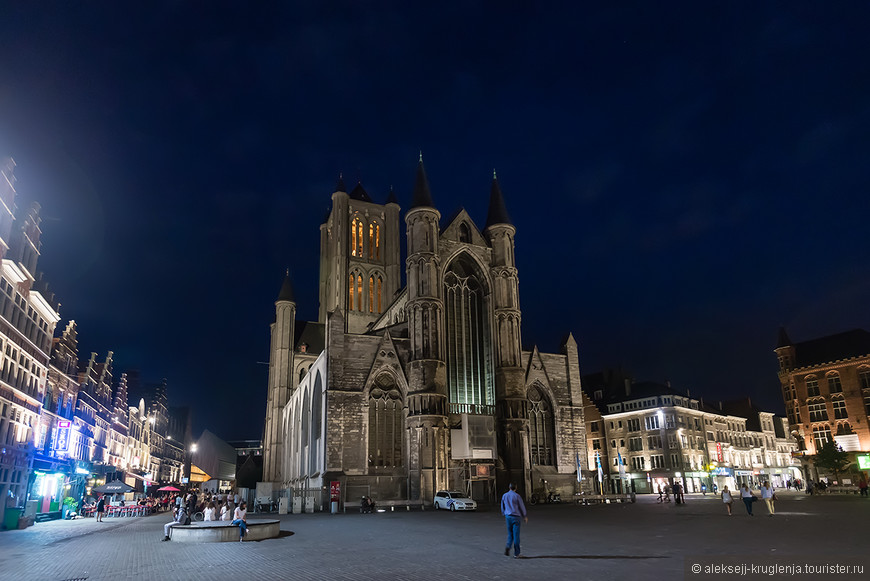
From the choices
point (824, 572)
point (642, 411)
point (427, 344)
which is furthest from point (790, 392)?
point (824, 572)

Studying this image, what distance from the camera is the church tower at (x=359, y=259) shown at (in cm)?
6562

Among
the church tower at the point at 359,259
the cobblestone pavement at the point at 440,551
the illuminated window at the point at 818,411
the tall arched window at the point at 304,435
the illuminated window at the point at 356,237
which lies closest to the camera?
the cobblestone pavement at the point at 440,551

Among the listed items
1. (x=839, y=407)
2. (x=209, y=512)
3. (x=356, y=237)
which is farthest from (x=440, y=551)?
(x=839, y=407)

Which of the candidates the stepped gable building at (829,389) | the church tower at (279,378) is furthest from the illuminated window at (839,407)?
the church tower at (279,378)

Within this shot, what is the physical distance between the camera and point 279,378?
6338 cm

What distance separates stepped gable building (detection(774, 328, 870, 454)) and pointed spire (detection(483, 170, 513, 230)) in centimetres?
4682

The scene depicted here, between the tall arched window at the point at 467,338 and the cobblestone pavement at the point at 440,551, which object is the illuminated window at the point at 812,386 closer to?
the tall arched window at the point at 467,338

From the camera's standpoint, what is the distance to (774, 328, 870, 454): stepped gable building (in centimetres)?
6494

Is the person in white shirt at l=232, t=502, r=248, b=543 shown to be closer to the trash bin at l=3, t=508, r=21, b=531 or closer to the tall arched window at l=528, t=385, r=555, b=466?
the trash bin at l=3, t=508, r=21, b=531

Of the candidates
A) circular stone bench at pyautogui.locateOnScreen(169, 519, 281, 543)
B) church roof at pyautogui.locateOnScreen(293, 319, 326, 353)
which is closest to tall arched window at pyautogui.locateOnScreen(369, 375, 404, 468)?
circular stone bench at pyautogui.locateOnScreen(169, 519, 281, 543)

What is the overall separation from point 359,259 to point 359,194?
9.93 meters

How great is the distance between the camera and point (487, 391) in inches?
1772

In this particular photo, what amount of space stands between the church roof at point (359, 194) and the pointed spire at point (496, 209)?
2409 cm

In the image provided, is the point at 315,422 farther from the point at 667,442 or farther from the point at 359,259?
the point at 667,442
